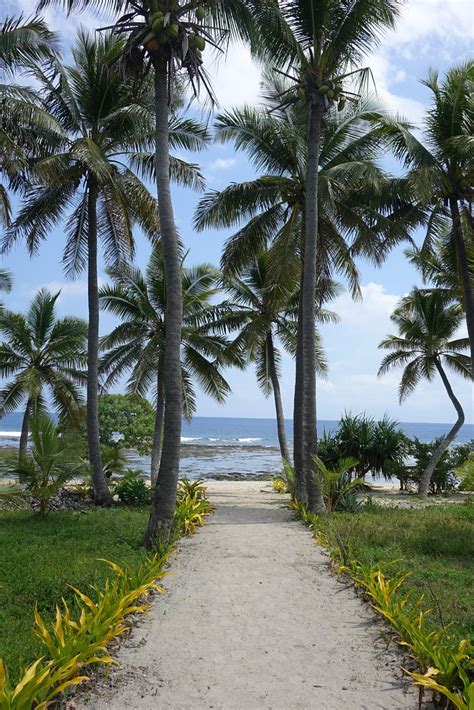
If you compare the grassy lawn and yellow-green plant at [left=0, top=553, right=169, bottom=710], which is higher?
yellow-green plant at [left=0, top=553, right=169, bottom=710]

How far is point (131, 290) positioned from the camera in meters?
21.4

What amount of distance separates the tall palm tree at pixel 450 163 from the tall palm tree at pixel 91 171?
204 inches

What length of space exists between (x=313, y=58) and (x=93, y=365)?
858 centimetres

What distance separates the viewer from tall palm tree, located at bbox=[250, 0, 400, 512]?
524 inches

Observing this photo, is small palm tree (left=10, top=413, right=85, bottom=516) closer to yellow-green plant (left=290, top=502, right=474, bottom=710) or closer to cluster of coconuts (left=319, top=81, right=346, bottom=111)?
yellow-green plant (left=290, top=502, right=474, bottom=710)

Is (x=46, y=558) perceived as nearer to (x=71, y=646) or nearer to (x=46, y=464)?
(x=71, y=646)

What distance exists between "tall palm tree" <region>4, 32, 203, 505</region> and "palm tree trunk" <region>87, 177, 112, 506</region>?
2cm

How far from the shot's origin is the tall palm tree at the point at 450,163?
1498cm

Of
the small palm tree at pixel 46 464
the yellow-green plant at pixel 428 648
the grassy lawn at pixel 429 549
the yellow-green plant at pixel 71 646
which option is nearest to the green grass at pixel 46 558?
the yellow-green plant at pixel 71 646

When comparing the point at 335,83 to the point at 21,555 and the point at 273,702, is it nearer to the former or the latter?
the point at 21,555

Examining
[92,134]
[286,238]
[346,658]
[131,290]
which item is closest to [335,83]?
[286,238]

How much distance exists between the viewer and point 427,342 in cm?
2389

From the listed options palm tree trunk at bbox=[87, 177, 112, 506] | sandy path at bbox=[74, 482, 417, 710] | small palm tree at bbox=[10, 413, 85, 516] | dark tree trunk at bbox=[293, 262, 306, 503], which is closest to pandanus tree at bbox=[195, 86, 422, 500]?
dark tree trunk at bbox=[293, 262, 306, 503]

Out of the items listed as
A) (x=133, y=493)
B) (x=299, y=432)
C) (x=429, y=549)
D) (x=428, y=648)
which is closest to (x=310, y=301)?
(x=299, y=432)
